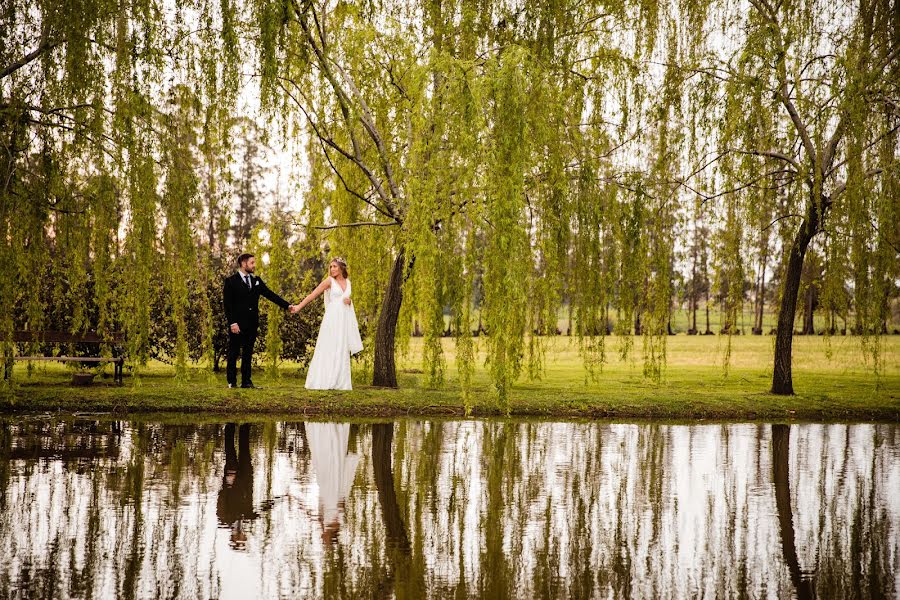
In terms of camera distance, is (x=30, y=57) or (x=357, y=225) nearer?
(x=30, y=57)

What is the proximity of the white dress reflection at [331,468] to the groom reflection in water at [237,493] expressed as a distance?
0.59m

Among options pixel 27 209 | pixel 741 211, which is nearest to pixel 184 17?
pixel 27 209

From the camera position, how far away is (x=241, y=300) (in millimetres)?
16406

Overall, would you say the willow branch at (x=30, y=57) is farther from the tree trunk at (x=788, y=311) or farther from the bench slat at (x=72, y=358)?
the tree trunk at (x=788, y=311)

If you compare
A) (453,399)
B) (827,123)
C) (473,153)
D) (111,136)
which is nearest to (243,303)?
(453,399)

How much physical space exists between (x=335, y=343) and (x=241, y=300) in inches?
75.0

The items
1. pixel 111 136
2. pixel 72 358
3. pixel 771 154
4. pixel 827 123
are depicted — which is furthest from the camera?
pixel 72 358

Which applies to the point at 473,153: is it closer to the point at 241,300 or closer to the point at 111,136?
the point at 111,136

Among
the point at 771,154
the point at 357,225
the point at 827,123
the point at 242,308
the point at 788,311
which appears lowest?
the point at 242,308

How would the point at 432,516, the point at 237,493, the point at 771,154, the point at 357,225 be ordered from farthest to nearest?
1. the point at 357,225
2. the point at 771,154
3. the point at 237,493
4. the point at 432,516

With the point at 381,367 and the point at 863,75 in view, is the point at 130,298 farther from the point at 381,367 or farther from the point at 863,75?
the point at 863,75

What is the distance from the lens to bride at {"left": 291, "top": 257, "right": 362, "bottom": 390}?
1719 cm

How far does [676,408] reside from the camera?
16.6m

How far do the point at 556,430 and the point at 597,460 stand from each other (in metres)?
2.92
